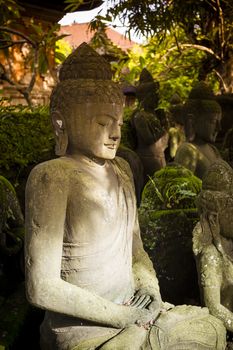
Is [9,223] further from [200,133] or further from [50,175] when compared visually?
[200,133]

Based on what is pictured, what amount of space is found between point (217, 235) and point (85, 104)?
4.04 ft

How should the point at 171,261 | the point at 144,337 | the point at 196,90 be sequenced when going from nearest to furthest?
the point at 144,337 < the point at 171,261 < the point at 196,90

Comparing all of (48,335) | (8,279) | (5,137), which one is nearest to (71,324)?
(48,335)

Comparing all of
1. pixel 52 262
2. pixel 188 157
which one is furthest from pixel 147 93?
pixel 52 262

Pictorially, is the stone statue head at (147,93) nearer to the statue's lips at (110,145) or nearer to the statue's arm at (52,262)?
the statue's lips at (110,145)

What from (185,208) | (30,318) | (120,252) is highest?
(120,252)

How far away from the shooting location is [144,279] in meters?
2.38

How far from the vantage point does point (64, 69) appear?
88.0 inches

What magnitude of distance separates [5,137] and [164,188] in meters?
2.71

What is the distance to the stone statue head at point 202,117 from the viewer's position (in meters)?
5.63

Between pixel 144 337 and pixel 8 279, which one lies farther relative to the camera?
pixel 8 279

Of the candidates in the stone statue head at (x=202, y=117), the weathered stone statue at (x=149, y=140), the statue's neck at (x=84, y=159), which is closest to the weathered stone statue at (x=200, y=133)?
the stone statue head at (x=202, y=117)

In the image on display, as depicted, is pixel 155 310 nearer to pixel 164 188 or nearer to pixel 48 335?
pixel 48 335

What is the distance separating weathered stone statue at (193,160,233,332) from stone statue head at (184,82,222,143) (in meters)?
2.76
